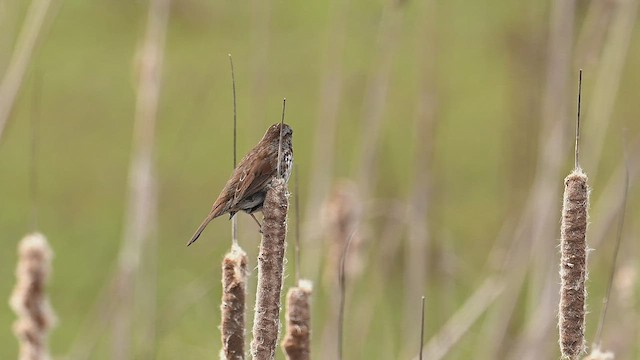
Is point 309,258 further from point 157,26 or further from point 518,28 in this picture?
point 518,28

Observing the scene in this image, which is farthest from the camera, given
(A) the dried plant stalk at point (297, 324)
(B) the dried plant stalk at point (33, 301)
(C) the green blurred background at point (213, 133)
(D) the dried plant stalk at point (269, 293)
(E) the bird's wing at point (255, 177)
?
(C) the green blurred background at point (213, 133)

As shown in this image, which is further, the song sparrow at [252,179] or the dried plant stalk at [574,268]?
the song sparrow at [252,179]

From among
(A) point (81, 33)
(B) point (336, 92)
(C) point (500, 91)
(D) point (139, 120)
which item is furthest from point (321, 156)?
(A) point (81, 33)

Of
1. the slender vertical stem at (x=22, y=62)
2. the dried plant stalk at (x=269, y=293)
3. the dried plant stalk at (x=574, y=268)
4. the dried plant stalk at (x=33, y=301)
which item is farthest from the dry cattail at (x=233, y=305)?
the slender vertical stem at (x=22, y=62)

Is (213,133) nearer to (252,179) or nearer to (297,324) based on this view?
(252,179)

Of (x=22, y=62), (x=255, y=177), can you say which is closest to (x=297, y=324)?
(x=255, y=177)

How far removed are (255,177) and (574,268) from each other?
571mm

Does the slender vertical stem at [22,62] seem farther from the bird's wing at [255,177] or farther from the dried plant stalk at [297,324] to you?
the dried plant stalk at [297,324]

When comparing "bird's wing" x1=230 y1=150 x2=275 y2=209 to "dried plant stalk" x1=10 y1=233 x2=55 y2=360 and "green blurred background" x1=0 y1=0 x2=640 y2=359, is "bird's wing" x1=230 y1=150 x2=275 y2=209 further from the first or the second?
"green blurred background" x1=0 y1=0 x2=640 y2=359

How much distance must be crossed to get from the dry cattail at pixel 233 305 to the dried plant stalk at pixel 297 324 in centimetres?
11

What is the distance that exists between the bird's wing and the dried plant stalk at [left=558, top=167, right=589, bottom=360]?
528mm

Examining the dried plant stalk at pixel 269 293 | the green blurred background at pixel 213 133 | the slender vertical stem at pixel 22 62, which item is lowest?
the dried plant stalk at pixel 269 293

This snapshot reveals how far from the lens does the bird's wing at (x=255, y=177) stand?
1872mm

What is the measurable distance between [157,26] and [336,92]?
1.74ft
